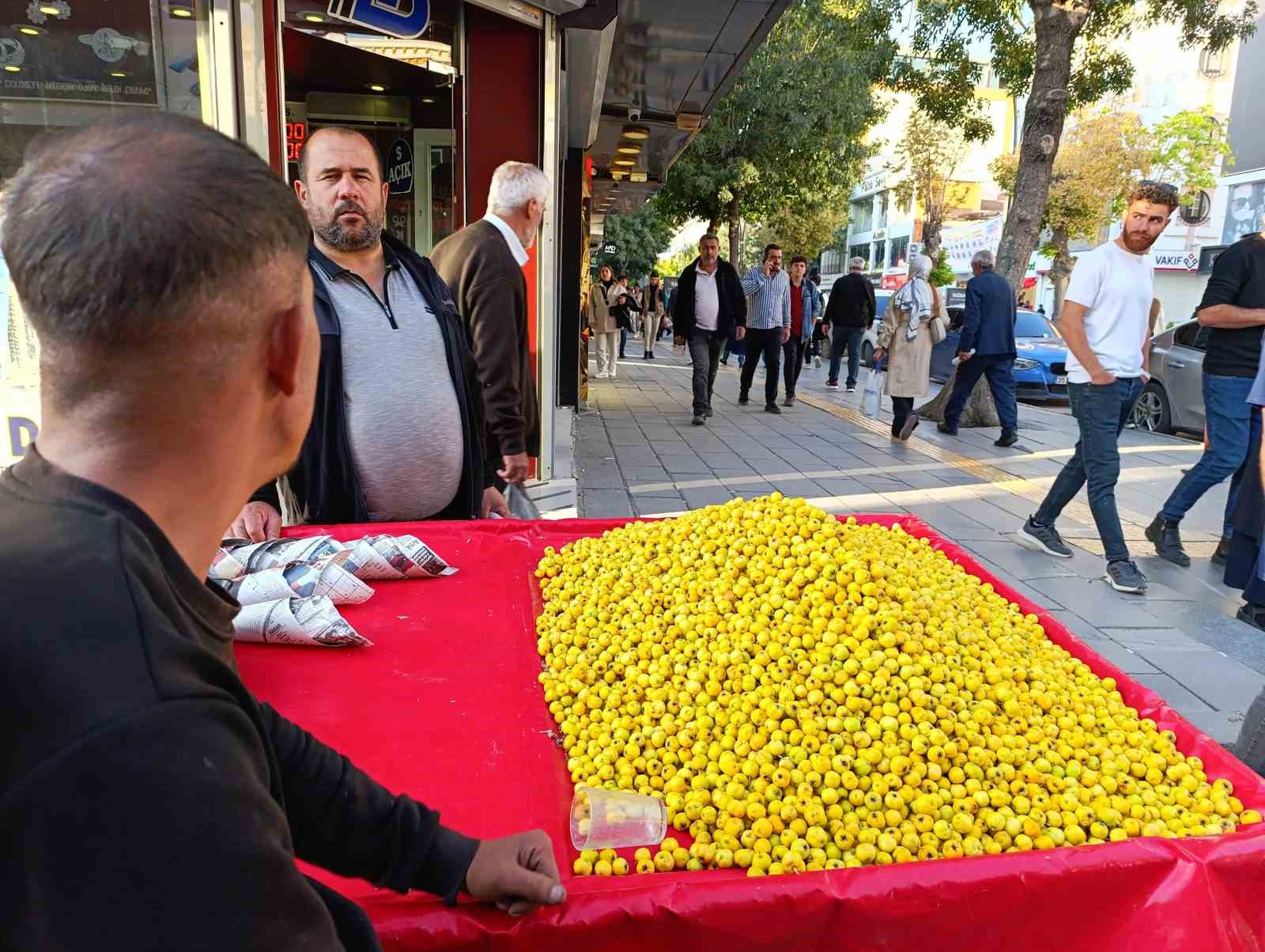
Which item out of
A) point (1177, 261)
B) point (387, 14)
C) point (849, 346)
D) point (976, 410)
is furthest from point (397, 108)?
point (1177, 261)

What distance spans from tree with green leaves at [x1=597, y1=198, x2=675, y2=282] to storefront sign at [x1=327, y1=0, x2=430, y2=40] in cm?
3747

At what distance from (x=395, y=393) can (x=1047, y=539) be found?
443 cm

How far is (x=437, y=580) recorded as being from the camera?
2.63 meters

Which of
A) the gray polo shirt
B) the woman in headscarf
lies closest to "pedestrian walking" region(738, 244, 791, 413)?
the woman in headscarf

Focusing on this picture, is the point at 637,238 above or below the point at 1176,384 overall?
above

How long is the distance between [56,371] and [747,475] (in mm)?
7099

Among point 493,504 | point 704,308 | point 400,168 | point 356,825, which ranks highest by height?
point 400,168

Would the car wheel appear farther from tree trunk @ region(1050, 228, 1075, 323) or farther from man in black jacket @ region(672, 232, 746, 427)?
tree trunk @ region(1050, 228, 1075, 323)

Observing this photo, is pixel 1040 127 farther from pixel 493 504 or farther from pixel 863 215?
pixel 863 215

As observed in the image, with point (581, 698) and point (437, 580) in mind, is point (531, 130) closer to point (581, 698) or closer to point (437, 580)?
point (437, 580)

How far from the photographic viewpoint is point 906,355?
32.2ft

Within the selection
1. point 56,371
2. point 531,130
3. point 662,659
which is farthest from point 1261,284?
point 56,371

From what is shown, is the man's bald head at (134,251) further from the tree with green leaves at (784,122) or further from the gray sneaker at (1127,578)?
the tree with green leaves at (784,122)

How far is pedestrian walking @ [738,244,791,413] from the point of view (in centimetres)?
1118
